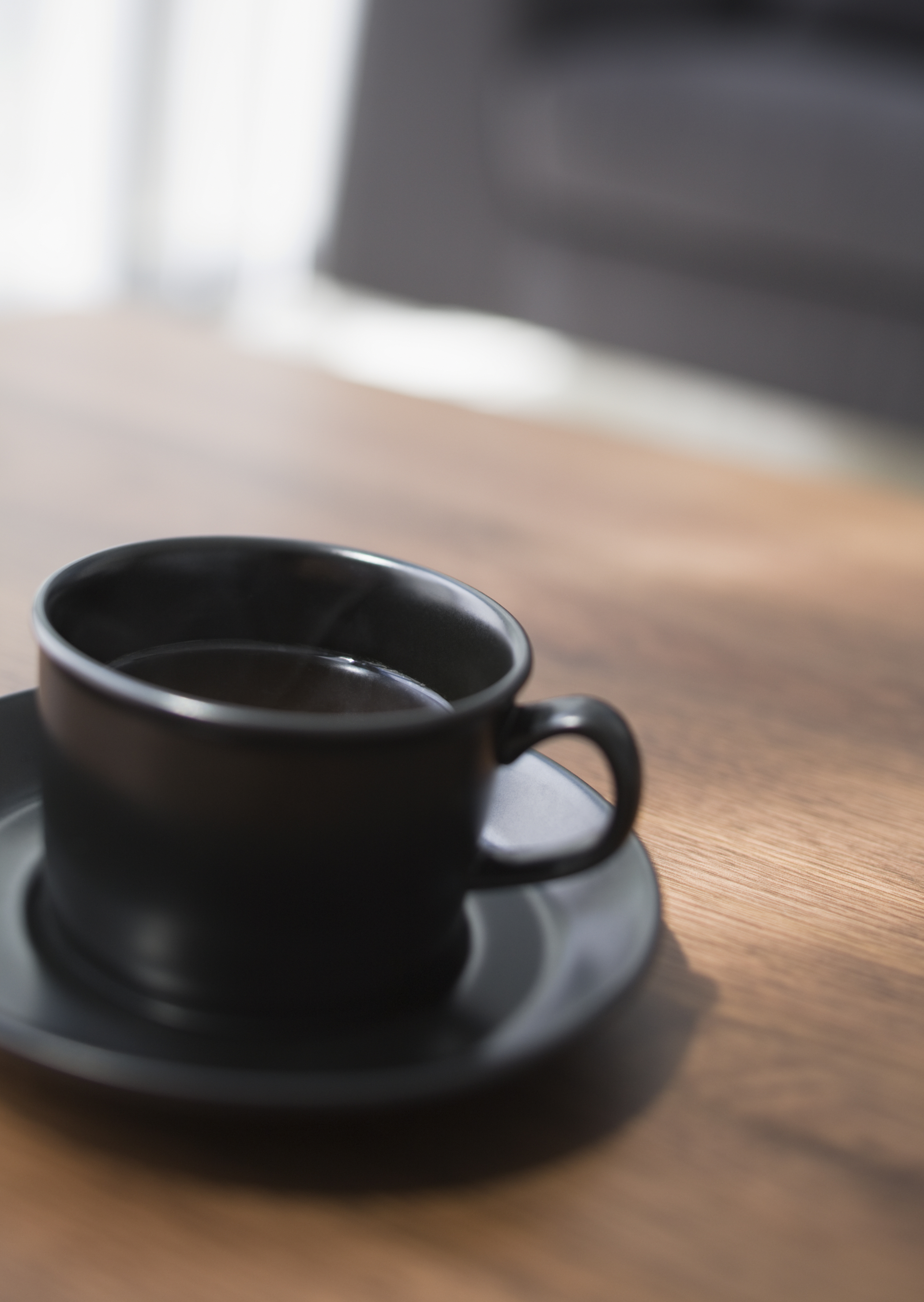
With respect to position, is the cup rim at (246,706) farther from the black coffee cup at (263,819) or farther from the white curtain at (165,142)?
the white curtain at (165,142)

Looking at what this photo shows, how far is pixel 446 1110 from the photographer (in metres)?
0.27

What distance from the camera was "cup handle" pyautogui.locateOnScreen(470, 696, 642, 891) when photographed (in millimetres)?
281

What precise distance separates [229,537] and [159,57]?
2510mm

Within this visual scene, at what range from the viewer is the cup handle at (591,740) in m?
0.28

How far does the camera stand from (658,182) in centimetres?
193

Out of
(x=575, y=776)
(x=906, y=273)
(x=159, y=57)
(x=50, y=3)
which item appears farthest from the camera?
(x=159, y=57)

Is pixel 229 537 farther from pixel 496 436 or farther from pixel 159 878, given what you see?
pixel 496 436

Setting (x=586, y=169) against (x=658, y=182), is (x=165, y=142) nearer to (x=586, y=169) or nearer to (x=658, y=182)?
(x=586, y=169)

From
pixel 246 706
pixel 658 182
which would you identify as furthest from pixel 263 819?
pixel 658 182

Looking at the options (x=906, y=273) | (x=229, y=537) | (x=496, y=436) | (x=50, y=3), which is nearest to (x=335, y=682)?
(x=229, y=537)

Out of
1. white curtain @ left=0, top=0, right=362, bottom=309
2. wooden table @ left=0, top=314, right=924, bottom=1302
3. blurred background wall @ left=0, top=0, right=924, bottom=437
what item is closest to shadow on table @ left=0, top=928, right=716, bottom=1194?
wooden table @ left=0, top=314, right=924, bottom=1302

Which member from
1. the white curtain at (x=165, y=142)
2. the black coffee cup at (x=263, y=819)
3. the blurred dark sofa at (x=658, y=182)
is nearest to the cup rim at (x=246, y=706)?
the black coffee cup at (x=263, y=819)

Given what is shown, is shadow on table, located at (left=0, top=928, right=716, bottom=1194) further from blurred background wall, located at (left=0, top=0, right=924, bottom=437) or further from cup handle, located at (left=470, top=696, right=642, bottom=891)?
blurred background wall, located at (left=0, top=0, right=924, bottom=437)

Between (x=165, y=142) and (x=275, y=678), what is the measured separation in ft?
8.48
